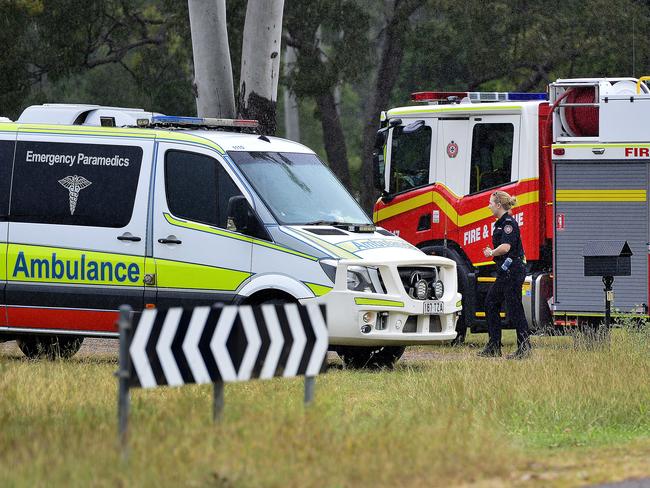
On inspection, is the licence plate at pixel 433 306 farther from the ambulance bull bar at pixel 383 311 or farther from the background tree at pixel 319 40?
the background tree at pixel 319 40

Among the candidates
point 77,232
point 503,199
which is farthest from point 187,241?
point 503,199

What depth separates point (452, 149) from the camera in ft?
58.4

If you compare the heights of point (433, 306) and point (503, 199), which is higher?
point (503, 199)

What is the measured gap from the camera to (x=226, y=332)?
8.38m

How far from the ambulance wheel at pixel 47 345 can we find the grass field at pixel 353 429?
2.31 metres

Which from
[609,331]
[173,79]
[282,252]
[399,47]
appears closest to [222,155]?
[282,252]

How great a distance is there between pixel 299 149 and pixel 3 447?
24.0 ft

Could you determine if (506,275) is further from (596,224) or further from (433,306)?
(433,306)

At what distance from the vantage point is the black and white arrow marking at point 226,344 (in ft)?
26.5

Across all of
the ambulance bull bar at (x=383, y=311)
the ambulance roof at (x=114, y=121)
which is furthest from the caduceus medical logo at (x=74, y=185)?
the ambulance bull bar at (x=383, y=311)

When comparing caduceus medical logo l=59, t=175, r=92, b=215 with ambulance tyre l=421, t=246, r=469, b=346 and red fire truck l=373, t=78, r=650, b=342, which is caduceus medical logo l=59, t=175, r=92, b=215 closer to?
red fire truck l=373, t=78, r=650, b=342

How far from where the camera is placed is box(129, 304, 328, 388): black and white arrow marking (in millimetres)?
8062

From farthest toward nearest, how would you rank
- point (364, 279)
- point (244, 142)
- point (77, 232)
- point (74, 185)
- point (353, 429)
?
point (244, 142), point (74, 185), point (77, 232), point (364, 279), point (353, 429)

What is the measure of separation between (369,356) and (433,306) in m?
1.04
